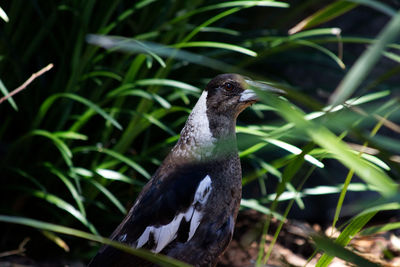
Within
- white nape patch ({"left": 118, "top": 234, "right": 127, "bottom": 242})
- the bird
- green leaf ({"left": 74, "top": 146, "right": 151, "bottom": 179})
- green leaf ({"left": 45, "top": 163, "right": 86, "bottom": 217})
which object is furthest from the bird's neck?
green leaf ({"left": 45, "top": 163, "right": 86, "bottom": 217})

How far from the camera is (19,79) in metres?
2.38

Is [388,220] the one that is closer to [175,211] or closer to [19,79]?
[175,211]

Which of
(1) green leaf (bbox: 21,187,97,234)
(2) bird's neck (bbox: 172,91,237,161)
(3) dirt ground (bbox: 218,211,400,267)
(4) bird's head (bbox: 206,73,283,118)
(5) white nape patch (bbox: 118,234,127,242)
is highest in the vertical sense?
(4) bird's head (bbox: 206,73,283,118)

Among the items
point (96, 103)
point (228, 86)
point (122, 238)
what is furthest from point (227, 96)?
point (96, 103)

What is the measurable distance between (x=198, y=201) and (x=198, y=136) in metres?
0.23

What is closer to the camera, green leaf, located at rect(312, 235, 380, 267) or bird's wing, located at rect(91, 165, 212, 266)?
green leaf, located at rect(312, 235, 380, 267)

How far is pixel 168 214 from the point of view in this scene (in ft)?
5.77

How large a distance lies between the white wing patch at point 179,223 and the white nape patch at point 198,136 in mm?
118

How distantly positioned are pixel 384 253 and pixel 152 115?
125 cm

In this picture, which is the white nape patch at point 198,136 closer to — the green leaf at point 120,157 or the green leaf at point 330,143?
the green leaf at point 120,157

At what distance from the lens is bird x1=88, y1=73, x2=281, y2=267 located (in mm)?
1729

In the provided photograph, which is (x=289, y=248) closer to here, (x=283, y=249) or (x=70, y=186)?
(x=283, y=249)

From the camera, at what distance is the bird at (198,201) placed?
5.67 feet

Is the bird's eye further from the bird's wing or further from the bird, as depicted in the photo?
the bird's wing
